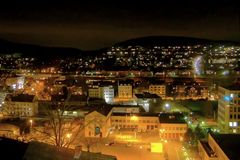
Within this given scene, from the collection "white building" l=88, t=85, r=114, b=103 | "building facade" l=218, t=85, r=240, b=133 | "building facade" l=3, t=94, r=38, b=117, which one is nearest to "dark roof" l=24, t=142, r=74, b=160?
"building facade" l=218, t=85, r=240, b=133

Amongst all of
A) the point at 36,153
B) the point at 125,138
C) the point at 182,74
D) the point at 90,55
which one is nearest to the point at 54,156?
the point at 36,153

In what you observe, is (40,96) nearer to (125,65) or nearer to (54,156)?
(54,156)

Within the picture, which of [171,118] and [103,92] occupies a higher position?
[103,92]

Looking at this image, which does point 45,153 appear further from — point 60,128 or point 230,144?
point 230,144

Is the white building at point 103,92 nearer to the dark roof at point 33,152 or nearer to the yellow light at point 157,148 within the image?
the yellow light at point 157,148

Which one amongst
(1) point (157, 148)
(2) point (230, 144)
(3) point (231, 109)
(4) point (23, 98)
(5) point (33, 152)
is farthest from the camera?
(4) point (23, 98)

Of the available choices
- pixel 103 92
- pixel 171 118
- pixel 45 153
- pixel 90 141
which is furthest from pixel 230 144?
pixel 103 92
